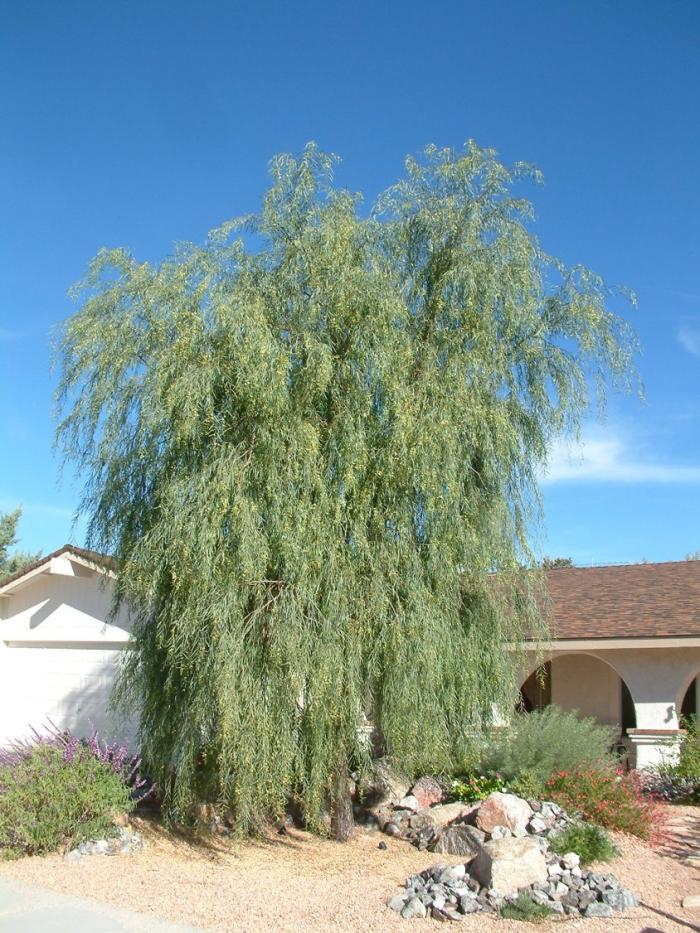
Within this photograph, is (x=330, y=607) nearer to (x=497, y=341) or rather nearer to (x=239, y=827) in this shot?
(x=239, y=827)

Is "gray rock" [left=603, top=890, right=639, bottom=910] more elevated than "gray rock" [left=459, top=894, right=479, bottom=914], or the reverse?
"gray rock" [left=603, top=890, right=639, bottom=910]

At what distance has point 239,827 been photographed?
8898 millimetres

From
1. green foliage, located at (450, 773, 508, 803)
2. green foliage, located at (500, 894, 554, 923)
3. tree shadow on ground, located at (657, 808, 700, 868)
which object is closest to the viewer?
green foliage, located at (500, 894, 554, 923)

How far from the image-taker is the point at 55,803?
9344 mm

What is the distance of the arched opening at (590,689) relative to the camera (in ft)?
59.7

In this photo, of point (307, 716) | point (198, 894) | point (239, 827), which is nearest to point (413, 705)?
point (307, 716)

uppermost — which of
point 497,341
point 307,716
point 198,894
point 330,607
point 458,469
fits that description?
point 497,341

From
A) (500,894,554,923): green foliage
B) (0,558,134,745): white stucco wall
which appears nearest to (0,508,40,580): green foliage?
(0,558,134,745): white stucco wall

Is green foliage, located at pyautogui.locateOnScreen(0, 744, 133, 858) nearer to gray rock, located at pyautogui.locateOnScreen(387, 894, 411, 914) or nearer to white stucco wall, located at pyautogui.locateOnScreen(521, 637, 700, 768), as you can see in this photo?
gray rock, located at pyautogui.locateOnScreen(387, 894, 411, 914)

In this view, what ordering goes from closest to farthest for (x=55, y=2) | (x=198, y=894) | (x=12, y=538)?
1. (x=198, y=894)
2. (x=55, y=2)
3. (x=12, y=538)

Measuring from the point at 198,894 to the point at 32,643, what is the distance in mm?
9457

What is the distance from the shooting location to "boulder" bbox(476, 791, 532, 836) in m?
8.94

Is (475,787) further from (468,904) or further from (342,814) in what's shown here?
(468,904)

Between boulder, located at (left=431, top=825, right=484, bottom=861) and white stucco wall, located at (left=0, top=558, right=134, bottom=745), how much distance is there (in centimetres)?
677
